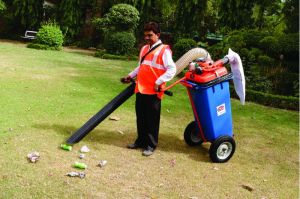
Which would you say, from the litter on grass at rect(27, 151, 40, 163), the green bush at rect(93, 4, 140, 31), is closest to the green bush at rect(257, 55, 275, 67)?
the litter on grass at rect(27, 151, 40, 163)

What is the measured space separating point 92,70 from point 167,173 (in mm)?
7813

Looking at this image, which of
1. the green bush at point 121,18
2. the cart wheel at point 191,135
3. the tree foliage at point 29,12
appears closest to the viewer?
the cart wheel at point 191,135

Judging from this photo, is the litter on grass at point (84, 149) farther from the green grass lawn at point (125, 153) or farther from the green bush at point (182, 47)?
the green bush at point (182, 47)

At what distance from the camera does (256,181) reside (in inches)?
186

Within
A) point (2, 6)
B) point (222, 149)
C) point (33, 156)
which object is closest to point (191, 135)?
point (222, 149)

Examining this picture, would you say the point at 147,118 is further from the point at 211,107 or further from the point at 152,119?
the point at 211,107

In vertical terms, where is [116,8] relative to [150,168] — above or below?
above

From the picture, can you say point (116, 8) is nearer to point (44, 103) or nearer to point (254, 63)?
point (254, 63)

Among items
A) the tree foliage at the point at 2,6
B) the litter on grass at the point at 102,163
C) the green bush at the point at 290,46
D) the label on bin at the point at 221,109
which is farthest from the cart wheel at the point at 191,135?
the tree foliage at the point at 2,6

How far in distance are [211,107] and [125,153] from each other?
48.8 inches

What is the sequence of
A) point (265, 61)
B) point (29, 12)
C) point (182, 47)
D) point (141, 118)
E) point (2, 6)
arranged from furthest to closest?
point (29, 12) → point (2, 6) → point (182, 47) → point (265, 61) → point (141, 118)

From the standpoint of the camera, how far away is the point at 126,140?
5.79 metres

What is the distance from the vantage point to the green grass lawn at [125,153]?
13.6 ft

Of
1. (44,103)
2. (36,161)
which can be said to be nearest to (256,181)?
(36,161)
